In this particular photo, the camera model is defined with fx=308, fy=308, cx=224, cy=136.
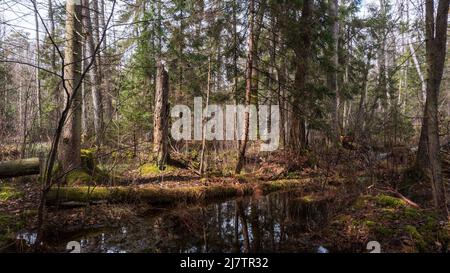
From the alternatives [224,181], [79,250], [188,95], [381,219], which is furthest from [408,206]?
[188,95]

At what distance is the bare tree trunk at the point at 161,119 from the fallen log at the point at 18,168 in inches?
153

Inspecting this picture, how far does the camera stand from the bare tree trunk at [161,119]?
9.45 m

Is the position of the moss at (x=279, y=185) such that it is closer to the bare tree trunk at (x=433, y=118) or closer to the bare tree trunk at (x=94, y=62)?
the bare tree trunk at (x=433, y=118)

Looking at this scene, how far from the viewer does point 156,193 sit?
23.2 ft

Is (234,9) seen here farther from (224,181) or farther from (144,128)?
(144,128)

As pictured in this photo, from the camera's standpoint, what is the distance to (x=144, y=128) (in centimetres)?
1438

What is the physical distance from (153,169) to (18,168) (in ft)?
13.1

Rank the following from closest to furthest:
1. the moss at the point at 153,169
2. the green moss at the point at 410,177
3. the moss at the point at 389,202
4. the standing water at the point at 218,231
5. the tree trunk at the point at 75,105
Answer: the standing water at the point at 218,231 < the moss at the point at 389,202 < the tree trunk at the point at 75,105 < the green moss at the point at 410,177 < the moss at the point at 153,169

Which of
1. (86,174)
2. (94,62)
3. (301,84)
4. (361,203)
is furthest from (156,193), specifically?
(301,84)

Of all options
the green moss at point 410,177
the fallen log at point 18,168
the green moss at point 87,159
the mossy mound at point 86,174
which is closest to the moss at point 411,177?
the green moss at point 410,177

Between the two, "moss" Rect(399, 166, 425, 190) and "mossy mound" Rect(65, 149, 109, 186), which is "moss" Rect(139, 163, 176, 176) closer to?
"mossy mound" Rect(65, 149, 109, 186)

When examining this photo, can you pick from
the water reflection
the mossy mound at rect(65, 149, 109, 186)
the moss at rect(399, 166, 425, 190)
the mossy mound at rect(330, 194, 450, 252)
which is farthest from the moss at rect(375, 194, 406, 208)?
the mossy mound at rect(65, 149, 109, 186)

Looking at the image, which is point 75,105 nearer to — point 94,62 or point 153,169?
point 94,62

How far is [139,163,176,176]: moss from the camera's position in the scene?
915 centimetres
